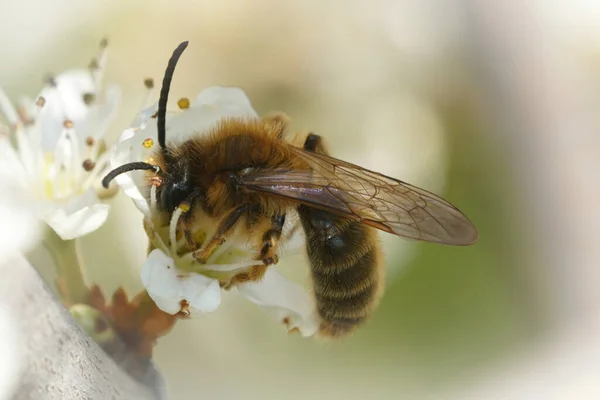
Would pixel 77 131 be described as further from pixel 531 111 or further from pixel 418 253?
pixel 531 111

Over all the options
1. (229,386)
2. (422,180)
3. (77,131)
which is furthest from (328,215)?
(422,180)

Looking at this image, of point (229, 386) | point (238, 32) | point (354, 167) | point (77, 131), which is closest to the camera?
point (354, 167)

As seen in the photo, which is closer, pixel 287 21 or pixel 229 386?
pixel 229 386

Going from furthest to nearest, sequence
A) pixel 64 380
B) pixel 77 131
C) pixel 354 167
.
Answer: pixel 77 131 < pixel 354 167 < pixel 64 380

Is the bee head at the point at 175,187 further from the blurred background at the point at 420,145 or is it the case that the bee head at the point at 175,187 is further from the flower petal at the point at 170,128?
the blurred background at the point at 420,145

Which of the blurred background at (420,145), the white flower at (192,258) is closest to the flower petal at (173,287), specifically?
the white flower at (192,258)

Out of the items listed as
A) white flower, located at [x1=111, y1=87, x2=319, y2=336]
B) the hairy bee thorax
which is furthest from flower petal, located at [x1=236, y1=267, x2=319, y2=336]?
the hairy bee thorax

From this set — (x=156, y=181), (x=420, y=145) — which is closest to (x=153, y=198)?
(x=156, y=181)

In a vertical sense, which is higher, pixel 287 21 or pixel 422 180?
pixel 287 21
